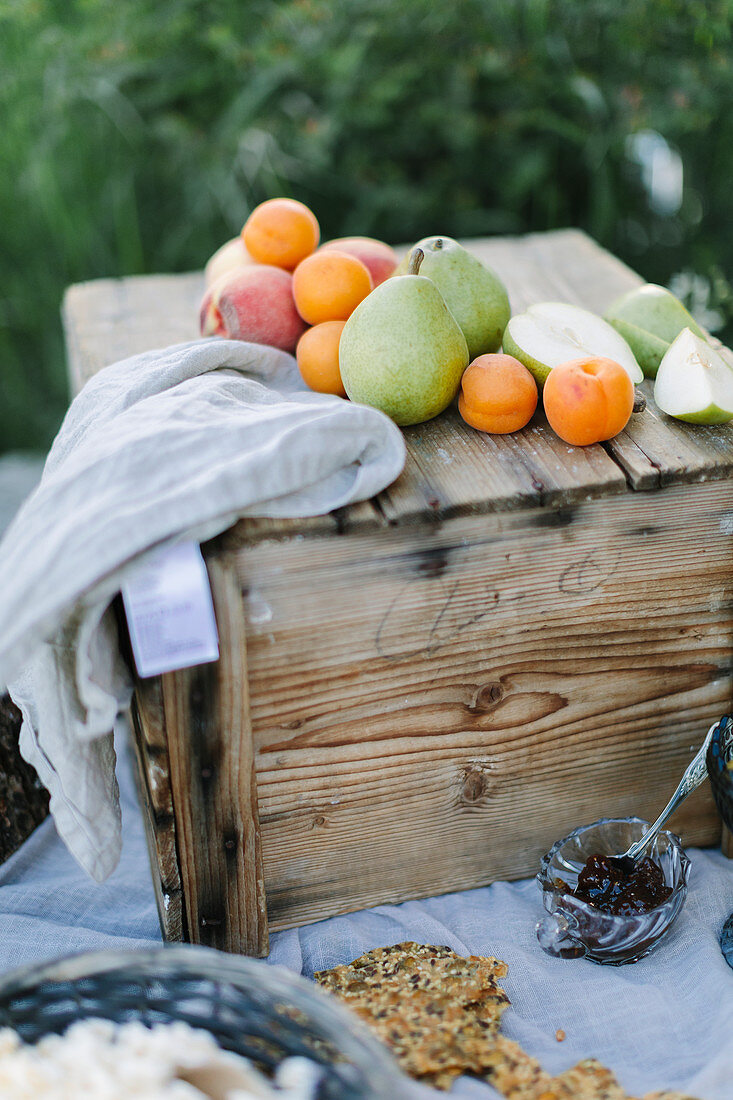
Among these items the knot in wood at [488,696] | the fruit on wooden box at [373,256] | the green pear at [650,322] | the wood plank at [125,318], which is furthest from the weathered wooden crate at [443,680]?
the wood plank at [125,318]

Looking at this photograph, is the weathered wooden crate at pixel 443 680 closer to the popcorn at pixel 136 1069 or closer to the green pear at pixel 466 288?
the green pear at pixel 466 288

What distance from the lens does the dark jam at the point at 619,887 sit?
113 centimetres

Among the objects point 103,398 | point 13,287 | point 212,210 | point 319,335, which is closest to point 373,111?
point 212,210

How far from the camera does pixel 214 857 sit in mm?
1125

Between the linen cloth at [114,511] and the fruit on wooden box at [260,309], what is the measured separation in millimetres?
205

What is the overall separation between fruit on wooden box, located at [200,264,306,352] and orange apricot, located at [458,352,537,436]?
292 millimetres

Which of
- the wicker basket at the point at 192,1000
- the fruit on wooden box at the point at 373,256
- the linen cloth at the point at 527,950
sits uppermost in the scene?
the fruit on wooden box at the point at 373,256

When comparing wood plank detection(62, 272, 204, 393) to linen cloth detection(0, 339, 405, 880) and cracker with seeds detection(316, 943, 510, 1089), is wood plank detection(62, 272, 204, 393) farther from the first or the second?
cracker with seeds detection(316, 943, 510, 1089)

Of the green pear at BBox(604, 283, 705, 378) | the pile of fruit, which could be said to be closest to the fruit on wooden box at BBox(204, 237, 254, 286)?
the pile of fruit

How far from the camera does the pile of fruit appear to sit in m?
1.07

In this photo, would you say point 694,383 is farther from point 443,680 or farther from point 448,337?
point 443,680

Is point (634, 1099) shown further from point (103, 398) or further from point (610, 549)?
point (103, 398)

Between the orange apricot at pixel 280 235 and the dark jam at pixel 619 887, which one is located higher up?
the orange apricot at pixel 280 235

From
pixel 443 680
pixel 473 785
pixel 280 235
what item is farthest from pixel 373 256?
pixel 473 785
